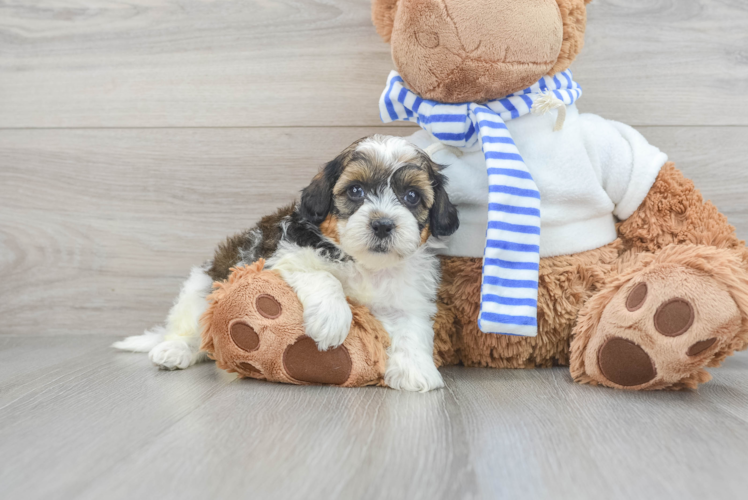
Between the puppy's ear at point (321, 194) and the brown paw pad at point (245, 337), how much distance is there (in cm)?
33

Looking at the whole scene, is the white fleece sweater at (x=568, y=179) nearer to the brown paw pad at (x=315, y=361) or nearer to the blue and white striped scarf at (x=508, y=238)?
the blue and white striped scarf at (x=508, y=238)

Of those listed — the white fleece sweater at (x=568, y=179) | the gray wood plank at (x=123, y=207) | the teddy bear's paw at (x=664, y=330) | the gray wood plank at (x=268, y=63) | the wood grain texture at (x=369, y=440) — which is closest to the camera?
the wood grain texture at (x=369, y=440)

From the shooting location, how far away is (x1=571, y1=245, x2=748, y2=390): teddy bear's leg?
133 centimetres

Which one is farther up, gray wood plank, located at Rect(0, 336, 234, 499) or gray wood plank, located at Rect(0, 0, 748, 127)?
gray wood plank, located at Rect(0, 0, 748, 127)

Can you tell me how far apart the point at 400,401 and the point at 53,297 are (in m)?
1.71

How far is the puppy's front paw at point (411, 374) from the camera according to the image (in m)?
1.49

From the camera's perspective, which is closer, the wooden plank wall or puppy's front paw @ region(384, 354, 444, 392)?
puppy's front paw @ region(384, 354, 444, 392)

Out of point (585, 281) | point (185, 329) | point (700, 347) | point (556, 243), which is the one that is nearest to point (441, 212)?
point (556, 243)

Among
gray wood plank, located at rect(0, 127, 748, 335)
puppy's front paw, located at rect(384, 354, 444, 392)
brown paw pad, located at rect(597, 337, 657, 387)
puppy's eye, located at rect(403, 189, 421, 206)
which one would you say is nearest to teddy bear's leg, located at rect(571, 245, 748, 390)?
brown paw pad, located at rect(597, 337, 657, 387)

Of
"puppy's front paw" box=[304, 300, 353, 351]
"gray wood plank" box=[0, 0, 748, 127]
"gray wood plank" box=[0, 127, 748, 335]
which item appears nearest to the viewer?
"puppy's front paw" box=[304, 300, 353, 351]

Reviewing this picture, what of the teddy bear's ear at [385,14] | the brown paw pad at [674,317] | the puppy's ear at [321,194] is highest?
the teddy bear's ear at [385,14]

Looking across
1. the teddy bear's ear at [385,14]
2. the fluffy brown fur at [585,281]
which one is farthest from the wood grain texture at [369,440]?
the teddy bear's ear at [385,14]

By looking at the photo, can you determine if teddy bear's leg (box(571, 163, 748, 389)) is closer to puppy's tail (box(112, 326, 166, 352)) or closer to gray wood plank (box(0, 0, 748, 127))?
gray wood plank (box(0, 0, 748, 127))

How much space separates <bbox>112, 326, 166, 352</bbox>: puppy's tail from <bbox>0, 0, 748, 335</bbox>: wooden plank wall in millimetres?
224
